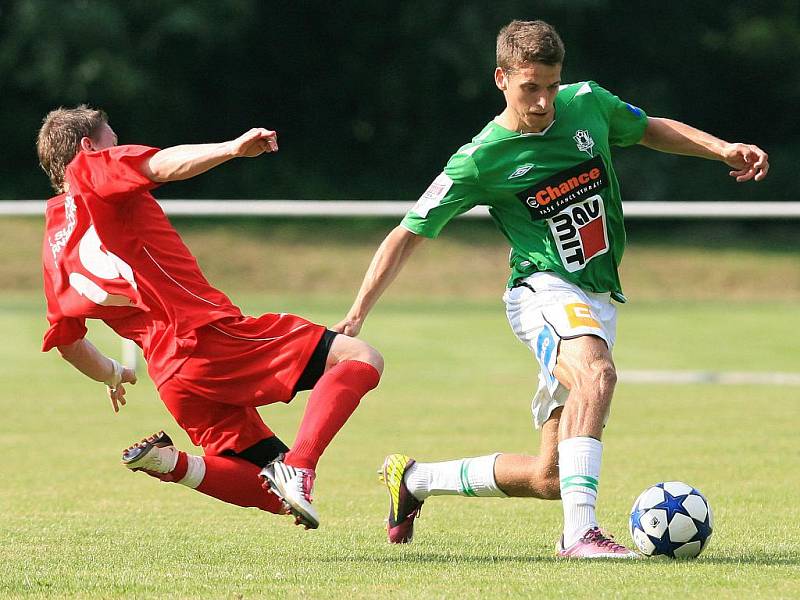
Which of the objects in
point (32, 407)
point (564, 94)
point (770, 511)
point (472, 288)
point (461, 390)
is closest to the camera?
point (564, 94)

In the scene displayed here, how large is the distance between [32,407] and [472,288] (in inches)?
611

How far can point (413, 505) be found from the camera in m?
5.92

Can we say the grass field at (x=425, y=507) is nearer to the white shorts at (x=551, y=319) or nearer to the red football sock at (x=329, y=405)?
the red football sock at (x=329, y=405)

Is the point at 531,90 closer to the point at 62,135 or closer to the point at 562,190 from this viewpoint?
the point at 562,190

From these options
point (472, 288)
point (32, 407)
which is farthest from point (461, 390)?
point (472, 288)

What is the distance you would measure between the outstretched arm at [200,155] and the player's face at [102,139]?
476 millimetres

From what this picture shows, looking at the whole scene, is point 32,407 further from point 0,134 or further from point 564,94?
point 0,134

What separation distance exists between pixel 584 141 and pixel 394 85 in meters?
29.9

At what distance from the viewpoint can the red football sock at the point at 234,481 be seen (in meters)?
5.62


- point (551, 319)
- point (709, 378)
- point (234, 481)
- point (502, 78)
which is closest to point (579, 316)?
point (551, 319)

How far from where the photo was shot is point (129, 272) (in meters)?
5.30

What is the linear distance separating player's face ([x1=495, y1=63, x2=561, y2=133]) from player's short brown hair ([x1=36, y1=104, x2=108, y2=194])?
5.24ft

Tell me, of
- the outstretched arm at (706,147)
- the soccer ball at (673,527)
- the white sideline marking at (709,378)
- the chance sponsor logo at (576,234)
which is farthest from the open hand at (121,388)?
the white sideline marking at (709,378)

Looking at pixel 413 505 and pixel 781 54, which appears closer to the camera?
pixel 413 505
